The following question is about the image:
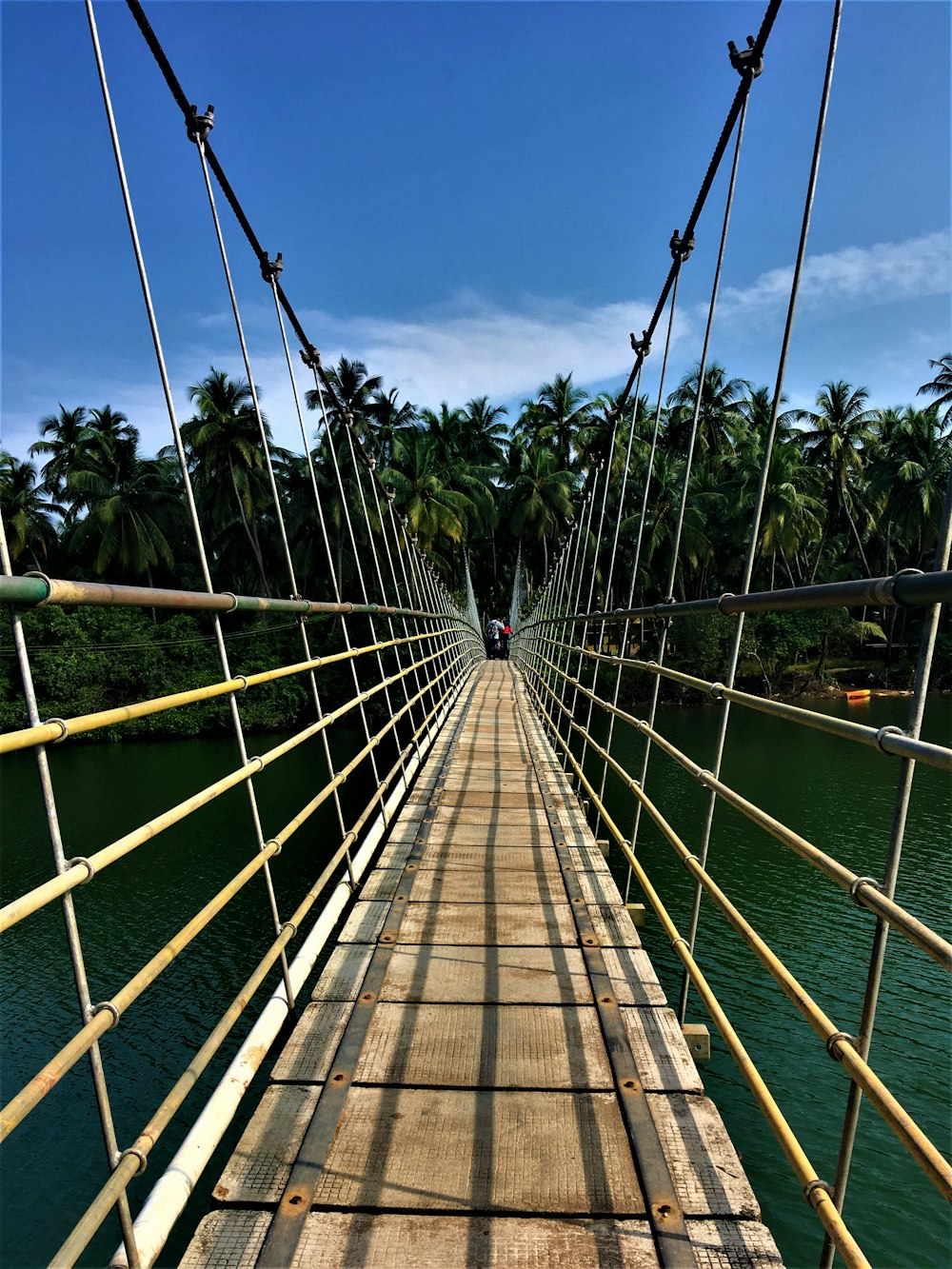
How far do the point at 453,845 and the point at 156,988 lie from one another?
4742 mm

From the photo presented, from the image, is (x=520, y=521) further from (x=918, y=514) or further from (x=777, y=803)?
(x=777, y=803)

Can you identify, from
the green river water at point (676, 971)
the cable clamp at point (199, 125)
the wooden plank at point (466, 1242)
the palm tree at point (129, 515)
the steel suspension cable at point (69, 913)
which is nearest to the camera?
the steel suspension cable at point (69, 913)

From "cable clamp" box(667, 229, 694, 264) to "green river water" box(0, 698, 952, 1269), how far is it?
4.24 metres

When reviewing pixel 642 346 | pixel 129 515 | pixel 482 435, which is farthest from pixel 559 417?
pixel 642 346

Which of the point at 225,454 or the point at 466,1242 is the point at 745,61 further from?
the point at 225,454

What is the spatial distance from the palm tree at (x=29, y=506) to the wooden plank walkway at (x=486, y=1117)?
24.3 meters

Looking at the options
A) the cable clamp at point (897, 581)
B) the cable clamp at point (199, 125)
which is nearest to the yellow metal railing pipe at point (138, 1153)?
the cable clamp at point (897, 581)

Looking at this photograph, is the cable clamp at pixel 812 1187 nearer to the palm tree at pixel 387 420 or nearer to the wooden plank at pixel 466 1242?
the wooden plank at pixel 466 1242

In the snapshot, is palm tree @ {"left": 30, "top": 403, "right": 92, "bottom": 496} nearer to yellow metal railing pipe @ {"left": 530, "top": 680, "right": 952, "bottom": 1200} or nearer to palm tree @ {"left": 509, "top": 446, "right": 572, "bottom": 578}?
palm tree @ {"left": 509, "top": 446, "right": 572, "bottom": 578}

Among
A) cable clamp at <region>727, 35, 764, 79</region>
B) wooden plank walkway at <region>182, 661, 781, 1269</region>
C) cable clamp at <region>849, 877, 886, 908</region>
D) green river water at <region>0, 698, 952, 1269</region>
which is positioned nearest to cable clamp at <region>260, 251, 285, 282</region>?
cable clamp at <region>727, 35, 764, 79</region>

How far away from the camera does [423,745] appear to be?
473 cm

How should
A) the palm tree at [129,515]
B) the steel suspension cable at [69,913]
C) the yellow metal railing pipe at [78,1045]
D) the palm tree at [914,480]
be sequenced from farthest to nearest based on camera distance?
the palm tree at [914,480]
the palm tree at [129,515]
the steel suspension cable at [69,913]
the yellow metal railing pipe at [78,1045]

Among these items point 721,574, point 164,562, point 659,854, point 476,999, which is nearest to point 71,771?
point 164,562

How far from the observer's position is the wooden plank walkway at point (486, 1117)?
1143 mm
